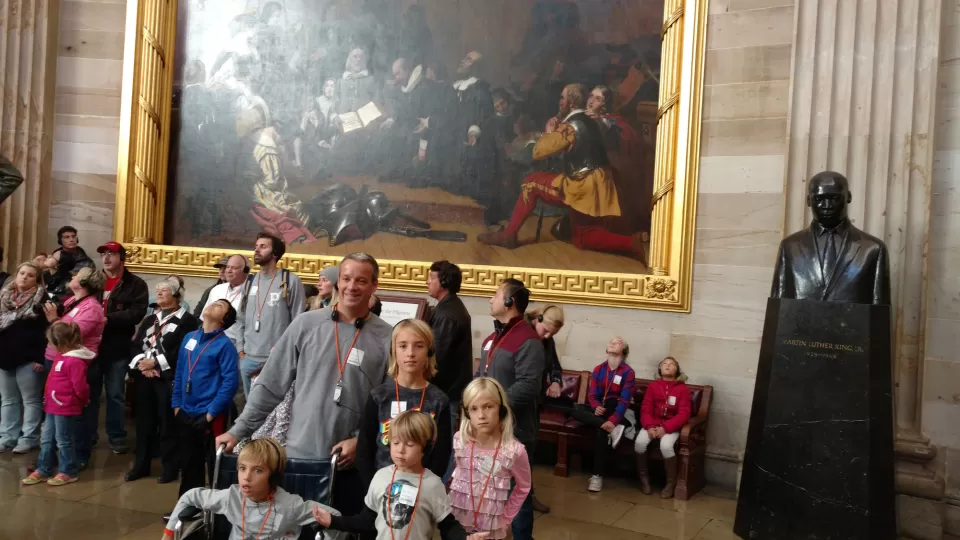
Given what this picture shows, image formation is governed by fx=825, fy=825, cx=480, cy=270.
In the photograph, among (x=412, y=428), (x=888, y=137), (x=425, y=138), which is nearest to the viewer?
(x=412, y=428)

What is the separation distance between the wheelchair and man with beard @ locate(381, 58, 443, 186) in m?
5.54

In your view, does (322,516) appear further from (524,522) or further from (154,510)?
(154,510)

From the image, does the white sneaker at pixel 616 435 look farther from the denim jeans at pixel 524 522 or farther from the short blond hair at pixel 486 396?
the short blond hair at pixel 486 396

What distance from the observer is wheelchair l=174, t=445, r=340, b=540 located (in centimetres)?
365

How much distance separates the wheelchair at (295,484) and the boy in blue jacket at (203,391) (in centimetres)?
210

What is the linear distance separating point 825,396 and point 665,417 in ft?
5.84

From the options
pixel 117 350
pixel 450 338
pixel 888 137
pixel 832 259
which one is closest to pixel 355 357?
pixel 450 338

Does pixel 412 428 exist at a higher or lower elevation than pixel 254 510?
higher

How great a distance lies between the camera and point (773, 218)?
24.4 ft

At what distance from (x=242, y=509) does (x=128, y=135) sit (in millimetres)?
7527

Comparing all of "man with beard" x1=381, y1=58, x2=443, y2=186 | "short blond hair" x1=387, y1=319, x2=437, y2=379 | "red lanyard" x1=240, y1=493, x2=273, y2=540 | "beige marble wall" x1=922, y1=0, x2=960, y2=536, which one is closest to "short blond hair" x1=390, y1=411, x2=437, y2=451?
"short blond hair" x1=387, y1=319, x2=437, y2=379

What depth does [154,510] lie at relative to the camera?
594 cm

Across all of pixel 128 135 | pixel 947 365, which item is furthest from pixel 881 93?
pixel 128 135

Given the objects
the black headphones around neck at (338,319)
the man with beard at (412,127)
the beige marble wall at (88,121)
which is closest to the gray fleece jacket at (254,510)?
the black headphones around neck at (338,319)
